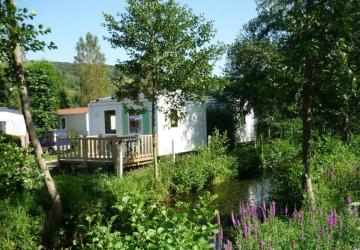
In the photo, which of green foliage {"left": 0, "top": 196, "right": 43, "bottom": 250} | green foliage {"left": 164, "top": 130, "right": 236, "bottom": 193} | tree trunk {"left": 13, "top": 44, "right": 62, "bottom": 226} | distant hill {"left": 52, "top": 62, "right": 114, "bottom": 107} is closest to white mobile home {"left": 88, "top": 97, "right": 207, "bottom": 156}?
distant hill {"left": 52, "top": 62, "right": 114, "bottom": 107}

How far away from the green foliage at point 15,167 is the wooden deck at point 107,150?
8.57 metres

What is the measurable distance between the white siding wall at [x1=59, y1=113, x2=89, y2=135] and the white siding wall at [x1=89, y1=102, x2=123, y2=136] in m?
13.1

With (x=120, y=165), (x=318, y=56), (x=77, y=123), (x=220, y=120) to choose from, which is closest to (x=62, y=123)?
(x=77, y=123)

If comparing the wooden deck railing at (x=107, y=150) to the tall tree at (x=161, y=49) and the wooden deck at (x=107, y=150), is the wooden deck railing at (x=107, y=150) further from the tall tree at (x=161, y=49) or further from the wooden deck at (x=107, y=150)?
A: the tall tree at (x=161, y=49)

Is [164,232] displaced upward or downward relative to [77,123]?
downward

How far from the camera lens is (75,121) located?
36094 mm

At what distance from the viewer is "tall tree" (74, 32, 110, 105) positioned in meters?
48.0

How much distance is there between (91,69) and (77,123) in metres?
14.5

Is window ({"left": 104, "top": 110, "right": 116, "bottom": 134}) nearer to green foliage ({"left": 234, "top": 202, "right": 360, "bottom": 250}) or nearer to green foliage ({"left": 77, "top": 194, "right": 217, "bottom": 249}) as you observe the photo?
green foliage ({"left": 234, "top": 202, "right": 360, "bottom": 250})

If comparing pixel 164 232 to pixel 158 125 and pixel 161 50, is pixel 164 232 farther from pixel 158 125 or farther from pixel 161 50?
pixel 158 125

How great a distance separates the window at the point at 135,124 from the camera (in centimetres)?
2034

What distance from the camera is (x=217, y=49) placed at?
1228 cm

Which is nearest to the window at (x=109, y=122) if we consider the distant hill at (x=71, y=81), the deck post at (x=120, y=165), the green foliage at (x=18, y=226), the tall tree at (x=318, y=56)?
the distant hill at (x=71, y=81)

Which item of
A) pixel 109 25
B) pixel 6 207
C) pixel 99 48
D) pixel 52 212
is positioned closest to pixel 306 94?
pixel 52 212
